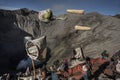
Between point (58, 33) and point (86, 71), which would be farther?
point (58, 33)

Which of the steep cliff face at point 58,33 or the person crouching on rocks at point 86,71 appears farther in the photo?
the steep cliff face at point 58,33

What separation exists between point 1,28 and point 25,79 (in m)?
19.3

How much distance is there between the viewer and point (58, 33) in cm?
3809

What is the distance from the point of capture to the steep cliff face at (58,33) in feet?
105

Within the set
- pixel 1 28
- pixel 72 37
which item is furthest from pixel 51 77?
pixel 1 28

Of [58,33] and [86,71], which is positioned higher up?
[58,33]

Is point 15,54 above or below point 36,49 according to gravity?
below

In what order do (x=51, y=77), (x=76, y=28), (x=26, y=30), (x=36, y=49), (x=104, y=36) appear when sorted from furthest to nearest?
(x=26, y=30) → (x=76, y=28) → (x=104, y=36) → (x=51, y=77) → (x=36, y=49)

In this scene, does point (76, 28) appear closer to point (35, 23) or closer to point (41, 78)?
point (35, 23)

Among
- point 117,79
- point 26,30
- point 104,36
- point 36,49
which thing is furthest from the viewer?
point 26,30

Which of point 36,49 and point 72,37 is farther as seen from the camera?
point 72,37

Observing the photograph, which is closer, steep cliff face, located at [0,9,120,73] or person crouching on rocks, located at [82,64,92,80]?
person crouching on rocks, located at [82,64,92,80]

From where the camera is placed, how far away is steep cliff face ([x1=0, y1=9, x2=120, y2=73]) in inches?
1255

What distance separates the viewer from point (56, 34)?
125 ft
